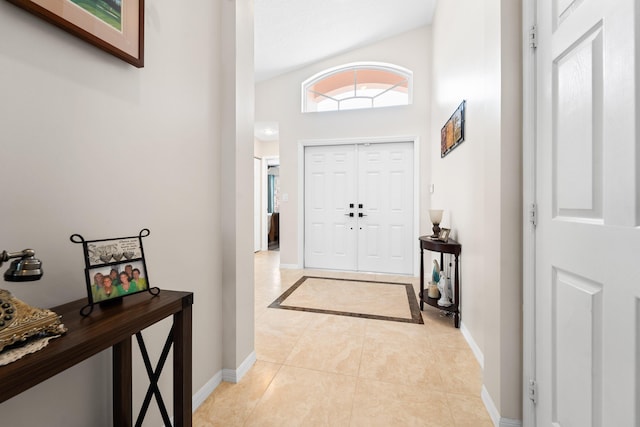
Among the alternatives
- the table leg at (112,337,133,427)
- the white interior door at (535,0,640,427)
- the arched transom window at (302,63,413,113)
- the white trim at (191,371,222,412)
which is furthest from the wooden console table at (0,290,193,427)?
the arched transom window at (302,63,413,113)

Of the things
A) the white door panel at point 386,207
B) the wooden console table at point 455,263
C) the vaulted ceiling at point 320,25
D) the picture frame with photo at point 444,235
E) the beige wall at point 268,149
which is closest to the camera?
the wooden console table at point 455,263

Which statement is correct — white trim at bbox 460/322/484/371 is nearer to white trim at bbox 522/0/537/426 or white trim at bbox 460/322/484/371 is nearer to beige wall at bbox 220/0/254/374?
white trim at bbox 522/0/537/426

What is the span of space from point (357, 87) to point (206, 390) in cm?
424

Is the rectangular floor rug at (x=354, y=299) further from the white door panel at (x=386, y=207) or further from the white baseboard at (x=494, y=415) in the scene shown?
the white baseboard at (x=494, y=415)

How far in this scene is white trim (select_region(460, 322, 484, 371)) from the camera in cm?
185

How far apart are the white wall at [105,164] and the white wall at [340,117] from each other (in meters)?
2.81

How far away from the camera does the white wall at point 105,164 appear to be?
2.54 ft

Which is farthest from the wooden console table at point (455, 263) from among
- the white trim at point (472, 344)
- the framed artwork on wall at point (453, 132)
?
the framed artwork on wall at point (453, 132)

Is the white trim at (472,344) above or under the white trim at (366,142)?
under

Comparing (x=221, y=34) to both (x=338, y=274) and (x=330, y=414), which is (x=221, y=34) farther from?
(x=338, y=274)

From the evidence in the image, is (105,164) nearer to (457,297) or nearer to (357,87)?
(457,297)

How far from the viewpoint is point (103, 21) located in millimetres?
958

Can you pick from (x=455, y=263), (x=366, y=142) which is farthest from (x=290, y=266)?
(x=455, y=263)

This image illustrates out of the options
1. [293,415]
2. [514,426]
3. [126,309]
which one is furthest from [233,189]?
[514,426]
